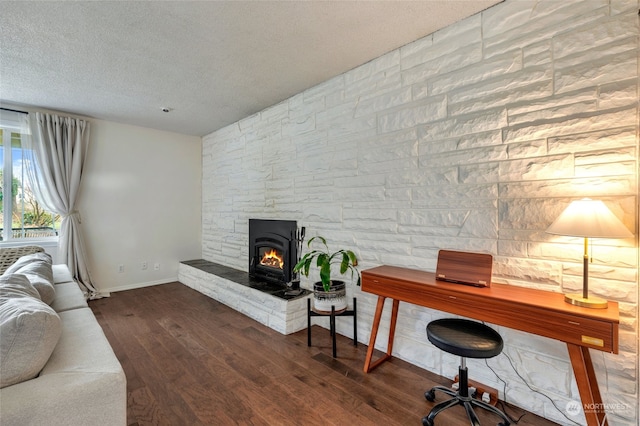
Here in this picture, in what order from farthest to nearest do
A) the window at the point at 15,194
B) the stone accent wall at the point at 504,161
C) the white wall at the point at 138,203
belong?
1. the white wall at the point at 138,203
2. the window at the point at 15,194
3. the stone accent wall at the point at 504,161

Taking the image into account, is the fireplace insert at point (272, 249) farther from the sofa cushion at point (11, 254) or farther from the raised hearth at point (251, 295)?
the sofa cushion at point (11, 254)

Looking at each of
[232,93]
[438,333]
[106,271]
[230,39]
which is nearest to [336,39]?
[230,39]

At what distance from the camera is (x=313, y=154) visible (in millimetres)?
3105

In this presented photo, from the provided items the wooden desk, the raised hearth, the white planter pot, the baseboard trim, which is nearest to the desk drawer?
the wooden desk

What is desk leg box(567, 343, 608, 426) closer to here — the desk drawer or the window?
the desk drawer

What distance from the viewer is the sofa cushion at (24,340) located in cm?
100

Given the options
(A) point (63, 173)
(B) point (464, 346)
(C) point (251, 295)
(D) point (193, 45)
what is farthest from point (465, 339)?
(A) point (63, 173)

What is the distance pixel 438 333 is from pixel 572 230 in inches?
34.6

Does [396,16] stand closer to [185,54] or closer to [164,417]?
[185,54]

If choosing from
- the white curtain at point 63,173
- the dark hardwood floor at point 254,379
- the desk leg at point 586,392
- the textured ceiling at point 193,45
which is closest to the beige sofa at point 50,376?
the dark hardwood floor at point 254,379

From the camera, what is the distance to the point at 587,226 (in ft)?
4.47

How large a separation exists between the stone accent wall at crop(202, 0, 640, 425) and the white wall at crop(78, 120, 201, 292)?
3.12m

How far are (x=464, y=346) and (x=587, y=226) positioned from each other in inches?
33.2

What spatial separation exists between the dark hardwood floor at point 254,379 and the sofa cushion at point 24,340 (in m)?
0.89
